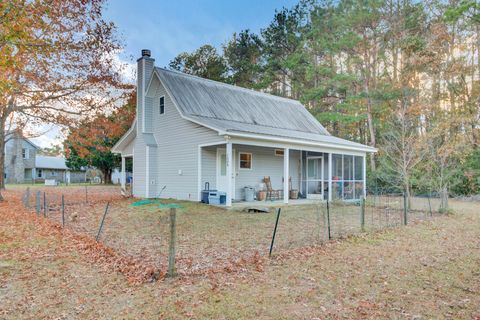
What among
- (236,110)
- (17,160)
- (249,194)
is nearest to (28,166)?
(17,160)

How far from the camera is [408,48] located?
75.1 feet

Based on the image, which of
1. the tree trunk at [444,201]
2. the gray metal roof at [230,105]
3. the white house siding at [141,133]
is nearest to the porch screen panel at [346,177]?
the gray metal roof at [230,105]

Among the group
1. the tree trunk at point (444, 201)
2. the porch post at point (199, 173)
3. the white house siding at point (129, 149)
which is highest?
the white house siding at point (129, 149)

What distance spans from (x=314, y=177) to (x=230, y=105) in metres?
5.81

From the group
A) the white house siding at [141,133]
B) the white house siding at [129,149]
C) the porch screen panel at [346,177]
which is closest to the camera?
the white house siding at [141,133]

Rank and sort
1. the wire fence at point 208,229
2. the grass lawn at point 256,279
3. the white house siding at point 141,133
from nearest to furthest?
the grass lawn at point 256,279, the wire fence at point 208,229, the white house siding at point 141,133

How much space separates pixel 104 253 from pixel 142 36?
16709mm

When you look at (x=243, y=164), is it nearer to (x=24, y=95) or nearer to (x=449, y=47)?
(x=24, y=95)

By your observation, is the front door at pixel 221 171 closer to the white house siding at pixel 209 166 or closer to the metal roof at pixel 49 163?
the white house siding at pixel 209 166

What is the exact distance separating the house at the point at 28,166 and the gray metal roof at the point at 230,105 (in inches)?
1250

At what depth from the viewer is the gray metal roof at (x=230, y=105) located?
48.8 feet

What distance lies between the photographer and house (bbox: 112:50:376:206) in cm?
1377

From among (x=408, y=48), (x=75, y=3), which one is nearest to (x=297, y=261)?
(x=75, y=3)

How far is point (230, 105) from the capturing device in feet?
54.1
